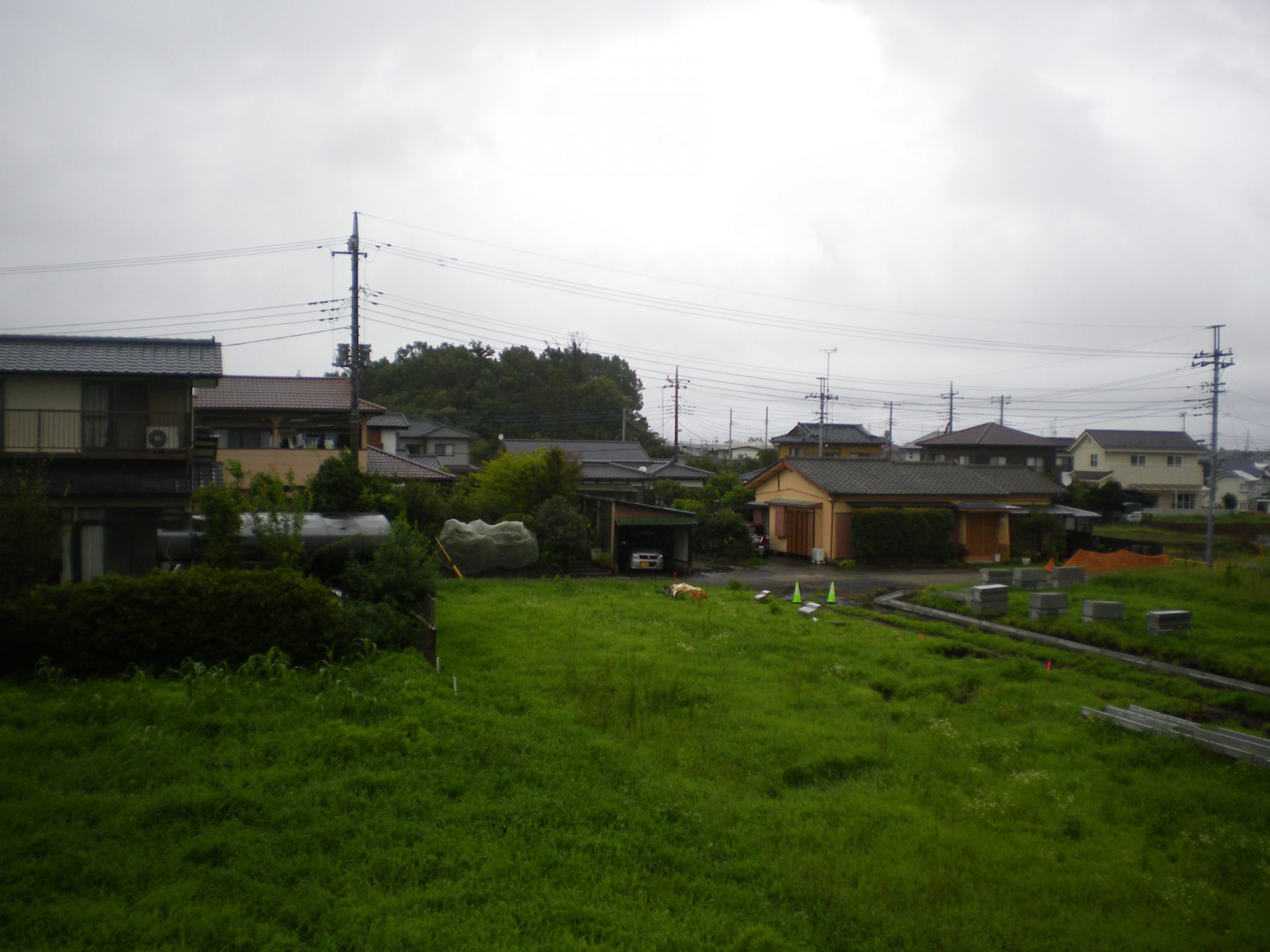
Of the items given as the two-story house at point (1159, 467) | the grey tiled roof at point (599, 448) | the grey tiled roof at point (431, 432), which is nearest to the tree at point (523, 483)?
the grey tiled roof at point (599, 448)

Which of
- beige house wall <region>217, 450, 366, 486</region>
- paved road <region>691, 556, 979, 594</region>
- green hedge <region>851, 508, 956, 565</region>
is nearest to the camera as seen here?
paved road <region>691, 556, 979, 594</region>

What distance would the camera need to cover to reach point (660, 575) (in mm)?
21547

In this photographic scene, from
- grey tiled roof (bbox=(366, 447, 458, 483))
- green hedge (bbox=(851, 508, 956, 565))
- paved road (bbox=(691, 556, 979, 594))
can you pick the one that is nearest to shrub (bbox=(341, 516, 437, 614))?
paved road (bbox=(691, 556, 979, 594))

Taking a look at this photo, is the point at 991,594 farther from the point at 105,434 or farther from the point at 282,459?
the point at 282,459

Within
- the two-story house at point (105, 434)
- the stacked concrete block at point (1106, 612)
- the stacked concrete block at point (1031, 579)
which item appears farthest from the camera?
the stacked concrete block at point (1031, 579)

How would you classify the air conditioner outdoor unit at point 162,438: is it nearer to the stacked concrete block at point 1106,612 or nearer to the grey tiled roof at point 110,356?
the grey tiled roof at point 110,356

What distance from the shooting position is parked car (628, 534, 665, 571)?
21734mm

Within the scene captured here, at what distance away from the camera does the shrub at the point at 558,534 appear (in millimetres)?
20969

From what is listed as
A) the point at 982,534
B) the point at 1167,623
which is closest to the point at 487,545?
the point at 1167,623

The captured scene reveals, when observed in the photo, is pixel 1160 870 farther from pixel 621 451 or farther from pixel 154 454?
pixel 621 451

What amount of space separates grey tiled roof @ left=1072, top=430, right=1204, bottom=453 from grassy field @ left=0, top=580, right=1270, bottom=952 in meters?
44.9

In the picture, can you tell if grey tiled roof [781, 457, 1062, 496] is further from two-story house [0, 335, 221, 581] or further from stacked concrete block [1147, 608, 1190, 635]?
two-story house [0, 335, 221, 581]

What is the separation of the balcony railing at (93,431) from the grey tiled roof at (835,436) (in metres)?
39.6

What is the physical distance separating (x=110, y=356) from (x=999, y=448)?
41.2 m
